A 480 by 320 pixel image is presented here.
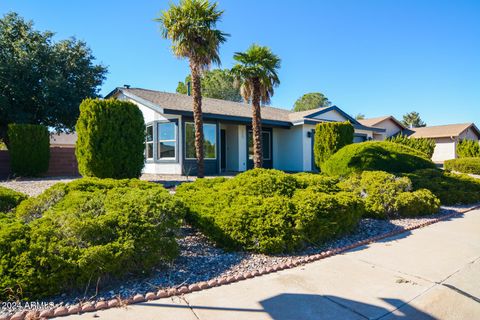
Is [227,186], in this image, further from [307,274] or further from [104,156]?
[104,156]

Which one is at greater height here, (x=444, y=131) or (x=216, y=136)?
(x=444, y=131)

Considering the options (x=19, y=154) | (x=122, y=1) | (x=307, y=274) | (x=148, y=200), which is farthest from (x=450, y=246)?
(x=19, y=154)

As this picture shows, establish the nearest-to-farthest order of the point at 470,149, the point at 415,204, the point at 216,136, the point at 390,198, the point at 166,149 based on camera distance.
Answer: the point at 390,198, the point at 415,204, the point at 166,149, the point at 216,136, the point at 470,149

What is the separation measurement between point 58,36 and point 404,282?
2288cm

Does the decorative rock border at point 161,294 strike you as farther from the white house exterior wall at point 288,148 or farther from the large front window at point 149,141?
the white house exterior wall at point 288,148

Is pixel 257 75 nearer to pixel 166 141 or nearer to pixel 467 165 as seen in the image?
pixel 166 141

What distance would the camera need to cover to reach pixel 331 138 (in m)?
13.9

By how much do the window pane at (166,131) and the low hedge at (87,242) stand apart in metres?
9.87

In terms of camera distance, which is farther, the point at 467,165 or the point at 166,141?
the point at 467,165

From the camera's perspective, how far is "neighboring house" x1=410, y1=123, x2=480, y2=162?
29925 millimetres

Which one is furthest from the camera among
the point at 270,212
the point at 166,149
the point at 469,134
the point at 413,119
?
the point at 413,119

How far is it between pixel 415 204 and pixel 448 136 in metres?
29.4

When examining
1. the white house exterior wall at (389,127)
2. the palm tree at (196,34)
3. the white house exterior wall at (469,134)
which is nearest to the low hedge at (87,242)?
the palm tree at (196,34)

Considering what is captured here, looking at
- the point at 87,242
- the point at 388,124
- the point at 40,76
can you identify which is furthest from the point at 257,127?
the point at 388,124
